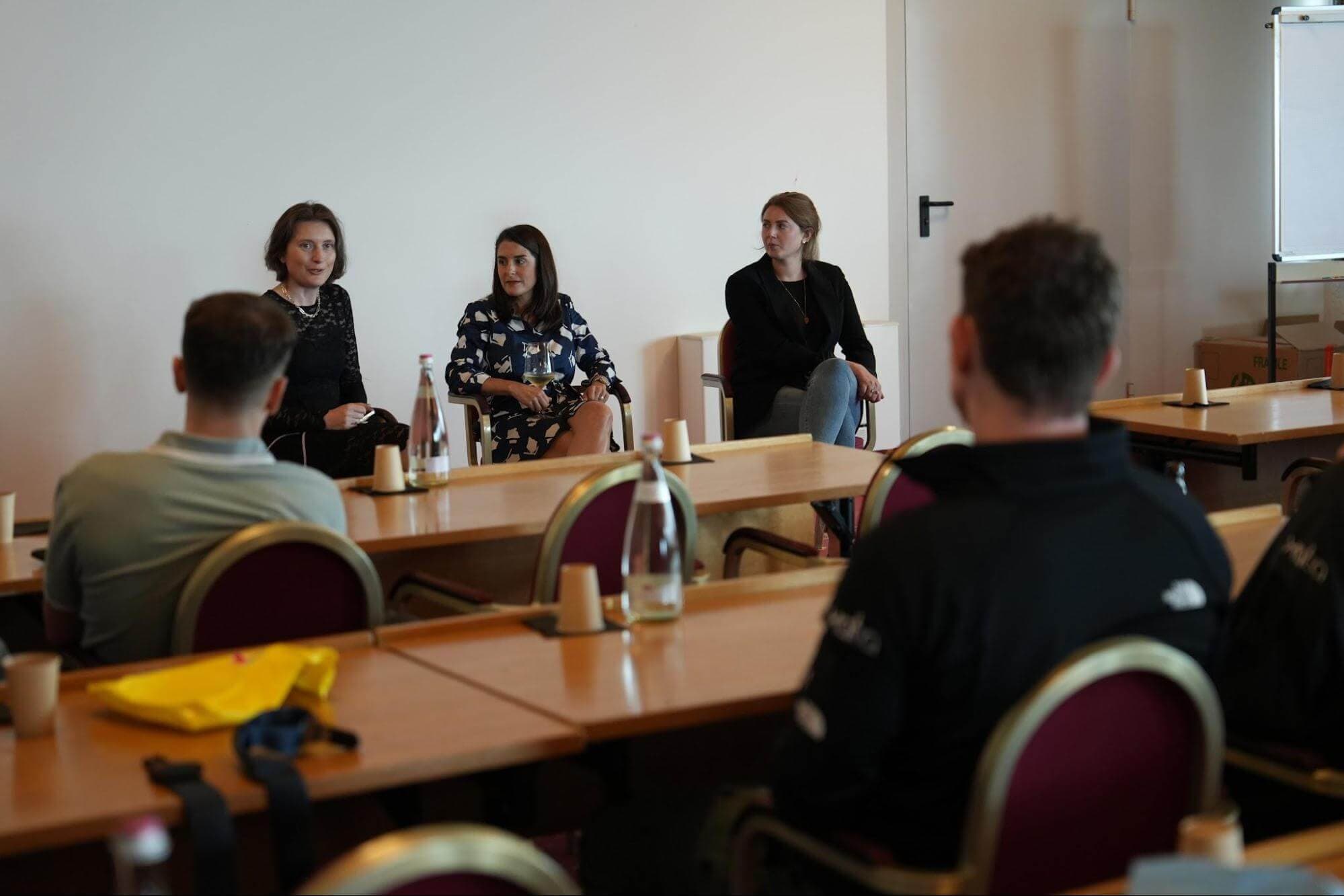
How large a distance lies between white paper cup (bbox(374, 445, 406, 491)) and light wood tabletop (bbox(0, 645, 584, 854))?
1.58 meters

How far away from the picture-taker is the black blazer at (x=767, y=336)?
5.86 m

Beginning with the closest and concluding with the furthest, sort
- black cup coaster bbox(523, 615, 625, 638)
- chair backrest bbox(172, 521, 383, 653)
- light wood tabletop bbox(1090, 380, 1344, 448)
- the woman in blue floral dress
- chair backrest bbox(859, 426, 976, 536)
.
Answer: black cup coaster bbox(523, 615, 625, 638) → chair backrest bbox(172, 521, 383, 653) → chair backrest bbox(859, 426, 976, 536) → light wood tabletop bbox(1090, 380, 1344, 448) → the woman in blue floral dress

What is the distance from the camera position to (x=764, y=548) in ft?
11.5

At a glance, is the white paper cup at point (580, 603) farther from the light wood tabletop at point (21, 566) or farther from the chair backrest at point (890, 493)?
the light wood tabletop at point (21, 566)

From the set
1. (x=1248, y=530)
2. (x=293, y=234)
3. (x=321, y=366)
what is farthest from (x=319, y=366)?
(x=1248, y=530)

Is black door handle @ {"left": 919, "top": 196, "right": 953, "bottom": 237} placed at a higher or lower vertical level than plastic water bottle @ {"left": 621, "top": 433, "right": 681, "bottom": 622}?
higher

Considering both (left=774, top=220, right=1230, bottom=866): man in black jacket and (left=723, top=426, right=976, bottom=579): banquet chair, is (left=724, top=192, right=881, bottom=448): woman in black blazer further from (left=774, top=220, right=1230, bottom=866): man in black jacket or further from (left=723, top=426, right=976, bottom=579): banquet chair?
(left=774, top=220, right=1230, bottom=866): man in black jacket

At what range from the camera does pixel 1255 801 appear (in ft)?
6.54

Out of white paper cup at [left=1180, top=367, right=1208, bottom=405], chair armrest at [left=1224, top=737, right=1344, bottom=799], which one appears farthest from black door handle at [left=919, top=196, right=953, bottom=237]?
chair armrest at [left=1224, top=737, right=1344, bottom=799]

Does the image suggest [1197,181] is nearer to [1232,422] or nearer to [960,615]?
[1232,422]

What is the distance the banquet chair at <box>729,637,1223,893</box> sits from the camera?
1523 millimetres

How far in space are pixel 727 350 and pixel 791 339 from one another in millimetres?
258

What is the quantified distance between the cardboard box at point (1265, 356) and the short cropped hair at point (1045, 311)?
21.8ft

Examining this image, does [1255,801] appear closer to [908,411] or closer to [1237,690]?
[1237,690]
